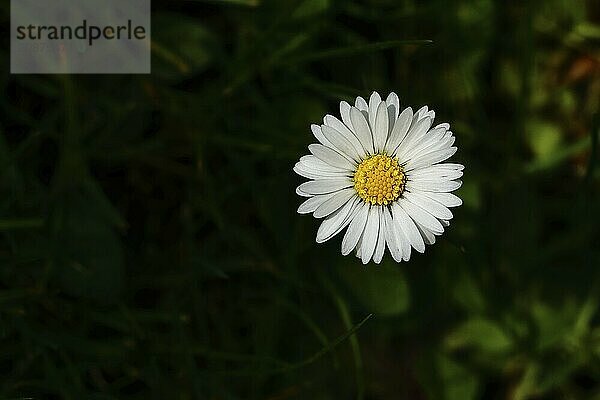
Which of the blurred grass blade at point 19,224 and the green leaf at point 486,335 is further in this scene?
the green leaf at point 486,335

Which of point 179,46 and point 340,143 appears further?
point 179,46

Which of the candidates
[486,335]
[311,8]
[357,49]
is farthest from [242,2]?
[486,335]

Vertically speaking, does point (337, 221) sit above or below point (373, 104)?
below

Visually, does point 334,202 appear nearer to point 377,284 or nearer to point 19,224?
point 377,284

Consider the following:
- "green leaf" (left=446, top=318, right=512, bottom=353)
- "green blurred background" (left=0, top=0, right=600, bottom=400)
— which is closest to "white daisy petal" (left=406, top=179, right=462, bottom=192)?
"green blurred background" (left=0, top=0, right=600, bottom=400)

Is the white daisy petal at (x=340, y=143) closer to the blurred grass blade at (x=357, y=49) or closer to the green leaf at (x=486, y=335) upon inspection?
the blurred grass blade at (x=357, y=49)

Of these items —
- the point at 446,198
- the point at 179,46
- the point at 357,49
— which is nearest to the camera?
the point at 446,198

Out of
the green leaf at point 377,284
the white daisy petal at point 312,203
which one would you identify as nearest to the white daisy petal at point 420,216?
the white daisy petal at point 312,203

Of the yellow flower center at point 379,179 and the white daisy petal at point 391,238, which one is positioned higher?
the yellow flower center at point 379,179
